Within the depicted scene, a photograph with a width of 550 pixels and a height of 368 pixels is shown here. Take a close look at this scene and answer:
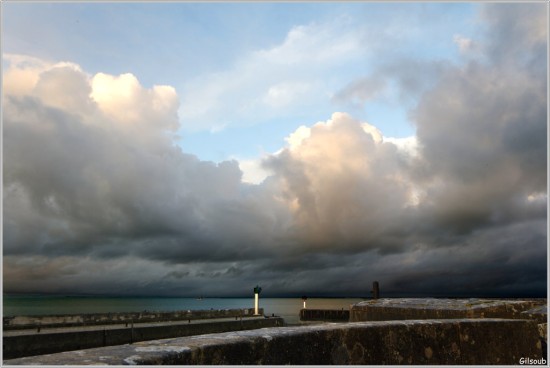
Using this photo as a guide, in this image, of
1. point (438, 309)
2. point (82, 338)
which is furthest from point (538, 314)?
point (82, 338)

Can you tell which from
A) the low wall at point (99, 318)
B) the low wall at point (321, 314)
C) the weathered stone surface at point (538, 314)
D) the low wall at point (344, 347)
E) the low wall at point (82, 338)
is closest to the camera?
the low wall at point (344, 347)

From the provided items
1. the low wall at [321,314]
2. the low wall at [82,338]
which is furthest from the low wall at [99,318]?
the low wall at [321,314]

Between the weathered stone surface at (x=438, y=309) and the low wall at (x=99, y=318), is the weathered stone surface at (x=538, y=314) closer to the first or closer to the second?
the weathered stone surface at (x=438, y=309)

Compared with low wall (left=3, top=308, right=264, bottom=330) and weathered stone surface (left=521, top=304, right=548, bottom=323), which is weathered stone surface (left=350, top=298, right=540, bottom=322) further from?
low wall (left=3, top=308, right=264, bottom=330)

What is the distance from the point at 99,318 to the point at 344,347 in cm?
1710

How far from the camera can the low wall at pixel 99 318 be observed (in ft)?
50.9

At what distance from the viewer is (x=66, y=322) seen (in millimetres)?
17297

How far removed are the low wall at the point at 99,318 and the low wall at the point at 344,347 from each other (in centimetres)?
1485

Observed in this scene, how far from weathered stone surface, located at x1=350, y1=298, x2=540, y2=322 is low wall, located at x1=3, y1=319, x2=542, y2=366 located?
0.92 m

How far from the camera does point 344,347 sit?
4250 mm

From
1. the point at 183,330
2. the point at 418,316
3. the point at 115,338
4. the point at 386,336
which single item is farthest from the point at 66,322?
the point at 386,336

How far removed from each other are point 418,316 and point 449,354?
9.20 ft

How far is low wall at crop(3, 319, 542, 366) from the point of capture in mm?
2749

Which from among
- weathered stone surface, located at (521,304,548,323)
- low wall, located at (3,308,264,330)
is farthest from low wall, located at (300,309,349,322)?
weathered stone surface, located at (521,304,548,323)
